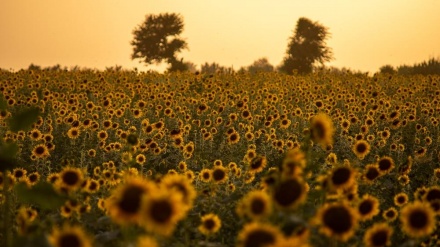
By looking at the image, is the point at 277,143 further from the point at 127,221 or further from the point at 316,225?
the point at 127,221

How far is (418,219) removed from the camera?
359 centimetres

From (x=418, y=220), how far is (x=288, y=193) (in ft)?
3.49

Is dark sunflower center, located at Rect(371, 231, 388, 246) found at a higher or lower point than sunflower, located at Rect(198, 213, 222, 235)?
higher

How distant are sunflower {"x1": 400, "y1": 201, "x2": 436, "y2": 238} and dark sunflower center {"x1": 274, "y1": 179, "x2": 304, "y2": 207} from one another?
100 cm

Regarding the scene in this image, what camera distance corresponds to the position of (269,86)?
16766 mm

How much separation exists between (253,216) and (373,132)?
7.95 metres

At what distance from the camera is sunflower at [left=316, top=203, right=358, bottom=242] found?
3055 mm

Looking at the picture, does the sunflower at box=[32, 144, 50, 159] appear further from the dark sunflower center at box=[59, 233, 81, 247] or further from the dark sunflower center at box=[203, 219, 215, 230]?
the dark sunflower center at box=[59, 233, 81, 247]

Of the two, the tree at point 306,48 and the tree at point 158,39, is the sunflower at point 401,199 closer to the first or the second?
the tree at point 306,48

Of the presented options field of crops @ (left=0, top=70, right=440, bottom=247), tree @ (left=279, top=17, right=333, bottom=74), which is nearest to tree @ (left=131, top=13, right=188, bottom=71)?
tree @ (left=279, top=17, right=333, bottom=74)

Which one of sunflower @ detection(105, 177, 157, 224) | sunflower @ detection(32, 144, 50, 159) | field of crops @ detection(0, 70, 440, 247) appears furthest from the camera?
sunflower @ detection(32, 144, 50, 159)

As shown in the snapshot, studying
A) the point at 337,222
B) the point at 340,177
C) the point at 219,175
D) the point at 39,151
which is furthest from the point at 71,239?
the point at 39,151

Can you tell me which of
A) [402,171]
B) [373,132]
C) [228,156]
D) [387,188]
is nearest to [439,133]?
[373,132]

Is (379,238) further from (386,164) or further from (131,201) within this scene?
(386,164)
